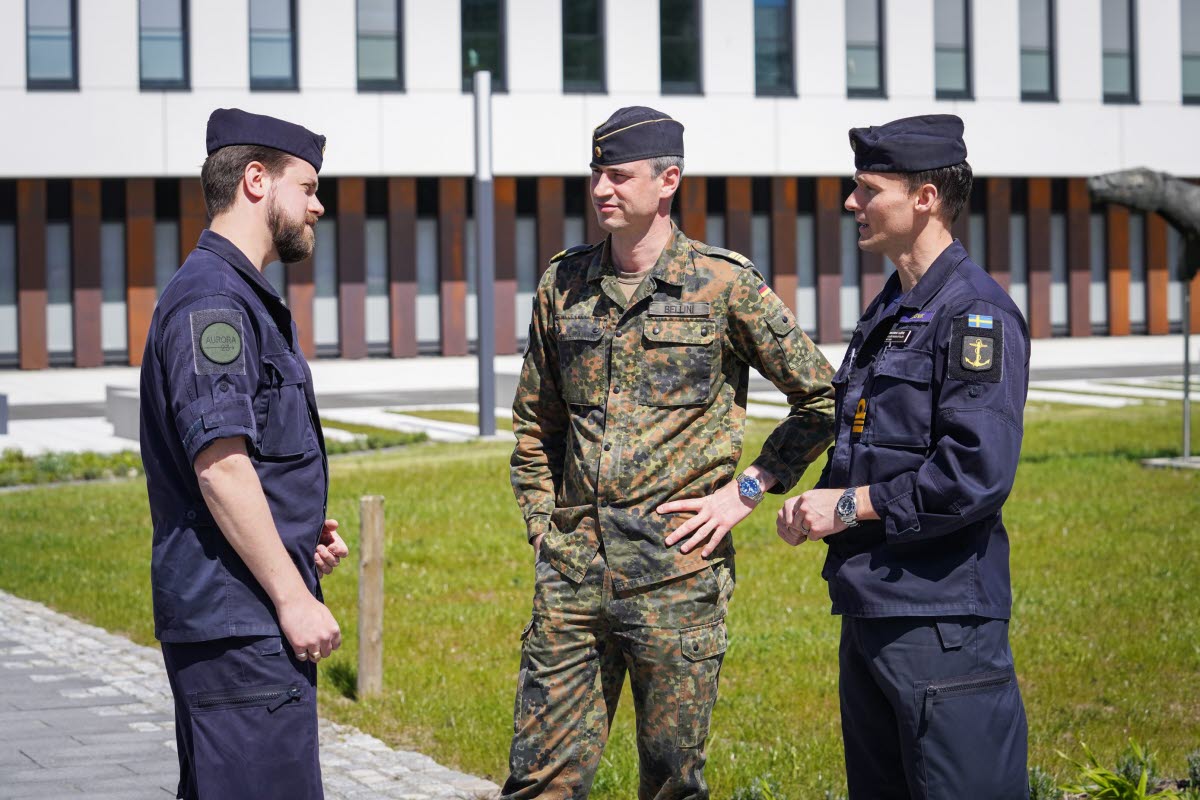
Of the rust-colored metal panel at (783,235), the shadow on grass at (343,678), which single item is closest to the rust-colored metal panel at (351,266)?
the rust-colored metal panel at (783,235)

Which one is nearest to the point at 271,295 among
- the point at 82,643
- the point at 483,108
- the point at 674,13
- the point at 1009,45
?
the point at 82,643

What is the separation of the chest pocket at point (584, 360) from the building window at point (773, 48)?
34549mm

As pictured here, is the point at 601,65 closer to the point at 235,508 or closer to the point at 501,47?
the point at 501,47

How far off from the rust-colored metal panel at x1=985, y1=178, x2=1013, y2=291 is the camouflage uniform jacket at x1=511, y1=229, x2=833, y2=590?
38218 millimetres

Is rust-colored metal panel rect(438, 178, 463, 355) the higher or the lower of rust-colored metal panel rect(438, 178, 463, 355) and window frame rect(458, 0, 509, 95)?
the lower

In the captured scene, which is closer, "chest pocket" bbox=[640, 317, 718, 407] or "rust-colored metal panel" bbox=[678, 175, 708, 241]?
"chest pocket" bbox=[640, 317, 718, 407]

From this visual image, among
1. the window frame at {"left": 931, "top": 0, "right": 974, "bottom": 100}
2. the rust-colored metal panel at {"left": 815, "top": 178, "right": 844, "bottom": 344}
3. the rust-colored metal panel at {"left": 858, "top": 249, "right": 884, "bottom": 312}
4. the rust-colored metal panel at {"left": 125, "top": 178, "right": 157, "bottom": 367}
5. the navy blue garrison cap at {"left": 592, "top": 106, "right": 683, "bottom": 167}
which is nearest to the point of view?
the navy blue garrison cap at {"left": 592, "top": 106, "right": 683, "bottom": 167}

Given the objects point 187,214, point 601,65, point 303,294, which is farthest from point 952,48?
point 187,214

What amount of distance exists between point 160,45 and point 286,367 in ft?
108

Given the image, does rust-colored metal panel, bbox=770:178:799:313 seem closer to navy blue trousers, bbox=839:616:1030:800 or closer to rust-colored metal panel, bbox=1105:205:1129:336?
rust-colored metal panel, bbox=1105:205:1129:336

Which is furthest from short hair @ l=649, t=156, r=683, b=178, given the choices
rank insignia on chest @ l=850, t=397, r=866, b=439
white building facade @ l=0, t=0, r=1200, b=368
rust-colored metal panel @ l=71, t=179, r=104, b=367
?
rust-colored metal panel @ l=71, t=179, r=104, b=367

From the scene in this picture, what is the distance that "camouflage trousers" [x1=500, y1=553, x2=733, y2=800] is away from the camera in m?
4.45

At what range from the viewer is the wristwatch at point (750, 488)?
4.57 metres

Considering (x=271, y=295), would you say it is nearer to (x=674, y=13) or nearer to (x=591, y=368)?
(x=591, y=368)
